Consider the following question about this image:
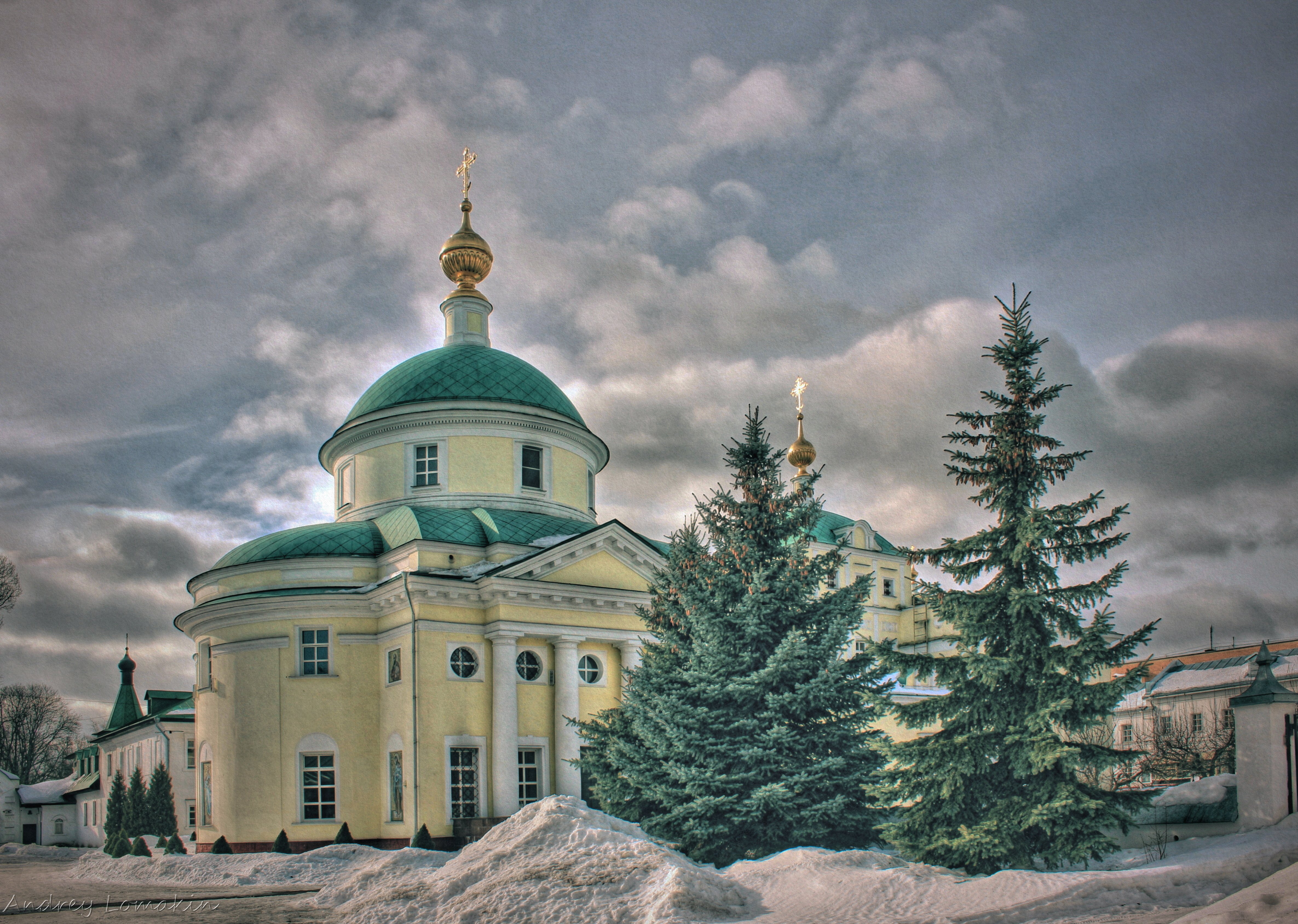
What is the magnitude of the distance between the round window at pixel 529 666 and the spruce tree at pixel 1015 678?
A: 13.0m

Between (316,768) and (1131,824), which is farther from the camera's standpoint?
(316,768)

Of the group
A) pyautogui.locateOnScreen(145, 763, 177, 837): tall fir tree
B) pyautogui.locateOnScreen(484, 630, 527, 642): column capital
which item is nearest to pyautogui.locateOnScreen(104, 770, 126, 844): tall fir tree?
pyautogui.locateOnScreen(145, 763, 177, 837): tall fir tree

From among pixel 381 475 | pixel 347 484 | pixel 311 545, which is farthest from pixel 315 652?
pixel 347 484

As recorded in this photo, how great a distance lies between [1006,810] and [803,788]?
3260 mm

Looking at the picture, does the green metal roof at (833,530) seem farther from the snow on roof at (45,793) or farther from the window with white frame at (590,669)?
the snow on roof at (45,793)

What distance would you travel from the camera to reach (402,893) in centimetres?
1352

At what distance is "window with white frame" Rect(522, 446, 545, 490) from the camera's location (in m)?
29.5

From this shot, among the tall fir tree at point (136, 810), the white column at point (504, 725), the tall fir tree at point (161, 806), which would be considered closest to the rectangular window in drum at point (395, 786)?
the white column at point (504, 725)

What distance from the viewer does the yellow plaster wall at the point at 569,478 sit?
2989 centimetres

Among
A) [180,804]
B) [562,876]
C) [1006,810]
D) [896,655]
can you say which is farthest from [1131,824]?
[180,804]

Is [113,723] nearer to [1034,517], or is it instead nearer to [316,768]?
[316,768]

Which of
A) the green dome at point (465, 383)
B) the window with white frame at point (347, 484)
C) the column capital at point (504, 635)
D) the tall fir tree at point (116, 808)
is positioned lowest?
the tall fir tree at point (116, 808)

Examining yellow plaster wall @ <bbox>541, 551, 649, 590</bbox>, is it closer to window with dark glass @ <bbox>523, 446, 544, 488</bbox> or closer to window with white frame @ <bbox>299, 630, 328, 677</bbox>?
window with dark glass @ <bbox>523, 446, 544, 488</bbox>

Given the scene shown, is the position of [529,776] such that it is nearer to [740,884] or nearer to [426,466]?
[426,466]
